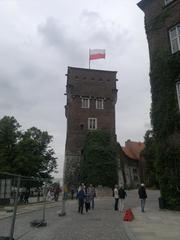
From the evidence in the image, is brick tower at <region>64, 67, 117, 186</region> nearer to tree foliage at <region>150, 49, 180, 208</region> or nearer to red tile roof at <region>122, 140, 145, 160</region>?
tree foliage at <region>150, 49, 180, 208</region>

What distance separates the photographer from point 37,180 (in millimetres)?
11719

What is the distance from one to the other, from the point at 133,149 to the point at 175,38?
66800 mm

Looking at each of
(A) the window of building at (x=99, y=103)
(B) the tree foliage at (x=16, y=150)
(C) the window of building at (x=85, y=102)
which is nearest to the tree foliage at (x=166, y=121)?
(B) the tree foliage at (x=16, y=150)

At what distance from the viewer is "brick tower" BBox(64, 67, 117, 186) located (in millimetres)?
48609

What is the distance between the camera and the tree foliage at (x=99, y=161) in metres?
42.4

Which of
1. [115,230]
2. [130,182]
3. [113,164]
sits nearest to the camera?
[115,230]

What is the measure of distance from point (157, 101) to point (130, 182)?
54543 millimetres

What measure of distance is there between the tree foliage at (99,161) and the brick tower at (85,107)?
2877 millimetres

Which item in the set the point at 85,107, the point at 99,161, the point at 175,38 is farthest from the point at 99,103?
the point at 175,38

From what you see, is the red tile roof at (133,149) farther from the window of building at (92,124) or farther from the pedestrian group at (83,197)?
Result: the pedestrian group at (83,197)

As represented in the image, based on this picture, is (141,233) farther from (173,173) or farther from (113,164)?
(113,164)

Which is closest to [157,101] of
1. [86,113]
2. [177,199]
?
[177,199]

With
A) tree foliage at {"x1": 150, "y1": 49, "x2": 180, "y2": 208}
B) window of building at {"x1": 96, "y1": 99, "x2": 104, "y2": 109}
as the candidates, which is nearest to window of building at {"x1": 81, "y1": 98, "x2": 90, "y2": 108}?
window of building at {"x1": 96, "y1": 99, "x2": 104, "y2": 109}

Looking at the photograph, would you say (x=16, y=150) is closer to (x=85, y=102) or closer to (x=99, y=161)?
(x=99, y=161)
